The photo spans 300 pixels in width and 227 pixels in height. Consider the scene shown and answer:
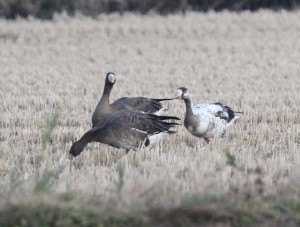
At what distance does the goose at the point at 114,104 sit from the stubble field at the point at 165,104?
1.97ft

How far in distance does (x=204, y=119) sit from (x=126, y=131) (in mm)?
1306

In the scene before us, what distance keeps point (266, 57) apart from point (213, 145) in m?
11.4

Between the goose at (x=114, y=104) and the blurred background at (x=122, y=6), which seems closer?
the goose at (x=114, y=104)

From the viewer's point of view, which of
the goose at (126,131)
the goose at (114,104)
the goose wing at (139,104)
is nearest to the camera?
the goose at (126,131)

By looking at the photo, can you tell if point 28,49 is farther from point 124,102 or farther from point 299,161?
point 299,161

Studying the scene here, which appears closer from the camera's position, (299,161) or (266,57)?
(299,161)

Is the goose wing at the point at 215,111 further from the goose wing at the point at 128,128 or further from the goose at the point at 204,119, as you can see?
the goose wing at the point at 128,128

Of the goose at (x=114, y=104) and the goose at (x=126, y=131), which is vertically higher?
the goose at (x=114, y=104)

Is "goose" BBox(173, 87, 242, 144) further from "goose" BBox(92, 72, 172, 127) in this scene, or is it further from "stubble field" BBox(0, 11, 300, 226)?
"goose" BBox(92, 72, 172, 127)

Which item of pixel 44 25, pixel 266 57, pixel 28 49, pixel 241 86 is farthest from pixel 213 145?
pixel 44 25

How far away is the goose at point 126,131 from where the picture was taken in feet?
28.7

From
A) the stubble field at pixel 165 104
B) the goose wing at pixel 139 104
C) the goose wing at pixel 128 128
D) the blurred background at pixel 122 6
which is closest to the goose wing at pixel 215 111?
the stubble field at pixel 165 104

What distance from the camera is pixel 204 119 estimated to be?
9820mm

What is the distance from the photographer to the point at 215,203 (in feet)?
19.2
